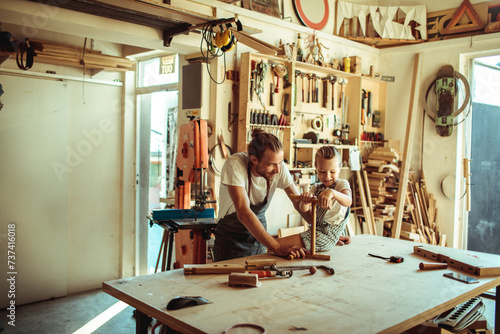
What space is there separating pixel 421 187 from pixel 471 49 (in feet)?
5.96

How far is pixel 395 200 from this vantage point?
18.4 feet

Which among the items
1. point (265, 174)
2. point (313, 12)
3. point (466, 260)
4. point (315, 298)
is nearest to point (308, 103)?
point (313, 12)

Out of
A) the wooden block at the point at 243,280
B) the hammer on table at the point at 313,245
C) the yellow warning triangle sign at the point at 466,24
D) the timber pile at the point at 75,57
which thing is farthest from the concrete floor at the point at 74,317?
the yellow warning triangle sign at the point at 466,24

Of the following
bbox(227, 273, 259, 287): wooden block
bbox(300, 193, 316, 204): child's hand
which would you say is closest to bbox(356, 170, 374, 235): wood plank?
bbox(300, 193, 316, 204): child's hand

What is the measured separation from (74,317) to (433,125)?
4.81 m

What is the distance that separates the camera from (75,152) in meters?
4.91

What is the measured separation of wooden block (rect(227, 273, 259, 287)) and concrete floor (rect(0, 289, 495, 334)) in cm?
237

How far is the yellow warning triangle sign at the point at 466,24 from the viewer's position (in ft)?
17.2

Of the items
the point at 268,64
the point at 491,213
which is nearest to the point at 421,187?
the point at 491,213

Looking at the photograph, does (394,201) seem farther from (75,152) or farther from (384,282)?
(75,152)

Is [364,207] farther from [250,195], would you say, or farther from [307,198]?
[307,198]

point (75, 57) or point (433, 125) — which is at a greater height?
point (75, 57)

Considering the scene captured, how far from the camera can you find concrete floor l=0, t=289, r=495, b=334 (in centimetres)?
396

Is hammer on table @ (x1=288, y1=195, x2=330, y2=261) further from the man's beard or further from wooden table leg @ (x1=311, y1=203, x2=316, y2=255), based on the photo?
the man's beard
